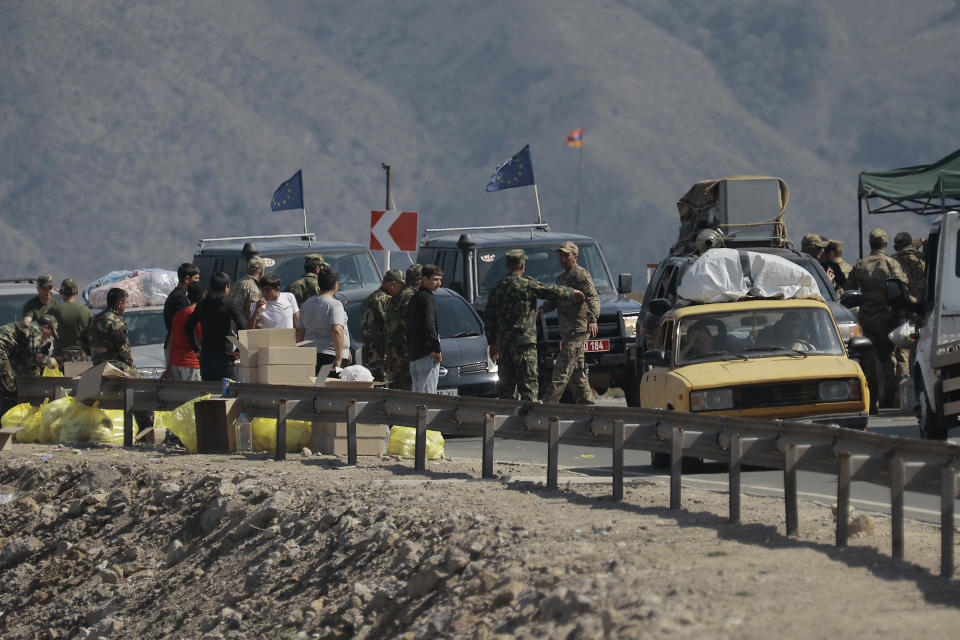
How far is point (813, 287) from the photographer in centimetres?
1351

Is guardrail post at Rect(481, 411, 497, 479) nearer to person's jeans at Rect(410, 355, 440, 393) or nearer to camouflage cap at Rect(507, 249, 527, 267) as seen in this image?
person's jeans at Rect(410, 355, 440, 393)

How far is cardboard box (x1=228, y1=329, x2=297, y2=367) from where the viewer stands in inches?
510

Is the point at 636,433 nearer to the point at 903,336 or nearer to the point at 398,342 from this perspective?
the point at 398,342

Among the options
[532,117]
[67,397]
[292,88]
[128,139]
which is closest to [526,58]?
[532,117]

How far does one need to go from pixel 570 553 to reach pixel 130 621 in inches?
153

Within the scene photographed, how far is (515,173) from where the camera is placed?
2566 centimetres

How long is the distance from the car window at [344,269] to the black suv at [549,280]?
1.07 metres

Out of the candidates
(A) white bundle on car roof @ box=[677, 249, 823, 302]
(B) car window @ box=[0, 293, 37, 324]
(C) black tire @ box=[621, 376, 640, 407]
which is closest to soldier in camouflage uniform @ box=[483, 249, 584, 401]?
(A) white bundle on car roof @ box=[677, 249, 823, 302]

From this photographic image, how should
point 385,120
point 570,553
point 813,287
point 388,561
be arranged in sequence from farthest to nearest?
point 385,120 → point 813,287 → point 388,561 → point 570,553

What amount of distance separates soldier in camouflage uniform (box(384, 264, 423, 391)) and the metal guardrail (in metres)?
1.74

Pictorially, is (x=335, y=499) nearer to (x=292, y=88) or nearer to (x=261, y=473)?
(x=261, y=473)

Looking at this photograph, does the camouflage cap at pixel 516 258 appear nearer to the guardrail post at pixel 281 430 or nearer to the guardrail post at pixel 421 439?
the guardrail post at pixel 281 430

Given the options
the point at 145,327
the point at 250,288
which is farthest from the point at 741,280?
the point at 145,327

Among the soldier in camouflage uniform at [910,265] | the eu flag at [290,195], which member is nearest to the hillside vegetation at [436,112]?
the eu flag at [290,195]
